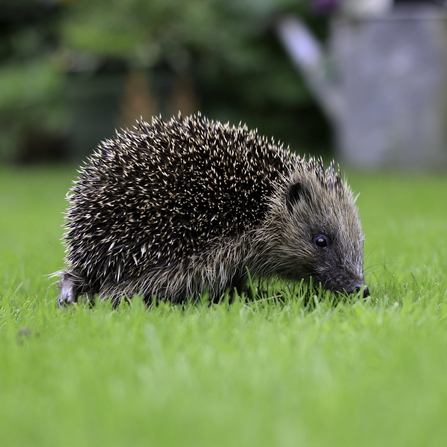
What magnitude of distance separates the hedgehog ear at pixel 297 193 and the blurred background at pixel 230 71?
1256 centimetres

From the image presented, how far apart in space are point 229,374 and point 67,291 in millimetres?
2278

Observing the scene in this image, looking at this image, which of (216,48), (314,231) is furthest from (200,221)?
(216,48)

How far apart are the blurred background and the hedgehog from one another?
40.5 ft

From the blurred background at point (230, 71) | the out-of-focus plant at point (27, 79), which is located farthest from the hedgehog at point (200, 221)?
the out-of-focus plant at point (27, 79)

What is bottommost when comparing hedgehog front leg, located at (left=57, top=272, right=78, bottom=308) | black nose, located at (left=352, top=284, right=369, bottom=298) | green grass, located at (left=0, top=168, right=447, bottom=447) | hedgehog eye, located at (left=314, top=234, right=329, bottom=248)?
green grass, located at (left=0, top=168, right=447, bottom=447)

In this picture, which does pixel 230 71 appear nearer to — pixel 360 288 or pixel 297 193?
pixel 297 193

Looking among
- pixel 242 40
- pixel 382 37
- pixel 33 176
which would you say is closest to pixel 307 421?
pixel 33 176

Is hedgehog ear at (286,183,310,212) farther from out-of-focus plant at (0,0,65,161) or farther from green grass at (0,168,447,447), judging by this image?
out-of-focus plant at (0,0,65,161)

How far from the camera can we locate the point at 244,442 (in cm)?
226

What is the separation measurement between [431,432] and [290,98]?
20716 mm

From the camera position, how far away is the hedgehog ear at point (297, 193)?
505cm

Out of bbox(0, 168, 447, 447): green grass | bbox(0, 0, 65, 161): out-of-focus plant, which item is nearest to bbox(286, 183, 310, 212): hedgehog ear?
bbox(0, 168, 447, 447): green grass

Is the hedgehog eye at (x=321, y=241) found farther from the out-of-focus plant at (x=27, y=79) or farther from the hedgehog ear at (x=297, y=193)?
the out-of-focus plant at (x=27, y=79)

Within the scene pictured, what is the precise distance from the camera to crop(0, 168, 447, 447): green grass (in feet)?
7.83
